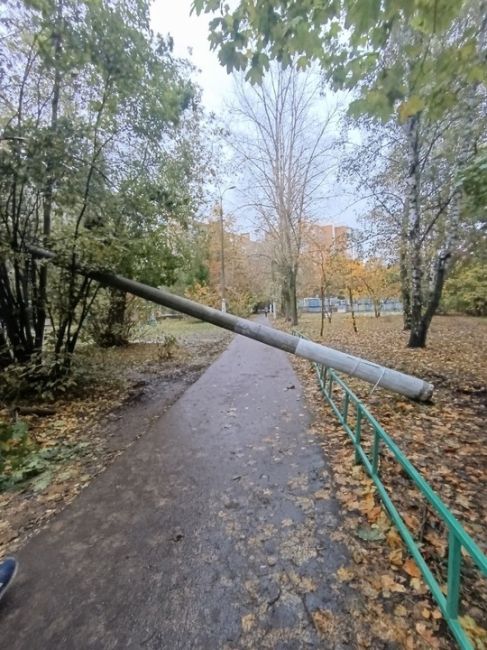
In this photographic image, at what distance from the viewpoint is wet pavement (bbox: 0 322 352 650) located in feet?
6.00

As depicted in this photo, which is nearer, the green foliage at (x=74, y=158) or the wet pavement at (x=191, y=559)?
the wet pavement at (x=191, y=559)

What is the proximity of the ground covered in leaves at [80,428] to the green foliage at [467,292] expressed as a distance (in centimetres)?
1406

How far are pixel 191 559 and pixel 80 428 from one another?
337cm

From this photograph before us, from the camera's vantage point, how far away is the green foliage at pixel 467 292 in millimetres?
15867

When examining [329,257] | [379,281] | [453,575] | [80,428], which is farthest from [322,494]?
[379,281]

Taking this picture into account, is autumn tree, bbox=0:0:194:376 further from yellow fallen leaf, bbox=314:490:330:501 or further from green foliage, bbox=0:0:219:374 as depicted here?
yellow fallen leaf, bbox=314:490:330:501

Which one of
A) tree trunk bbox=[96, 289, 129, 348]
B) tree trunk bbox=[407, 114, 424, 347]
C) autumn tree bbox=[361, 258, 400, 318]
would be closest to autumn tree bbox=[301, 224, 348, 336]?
autumn tree bbox=[361, 258, 400, 318]

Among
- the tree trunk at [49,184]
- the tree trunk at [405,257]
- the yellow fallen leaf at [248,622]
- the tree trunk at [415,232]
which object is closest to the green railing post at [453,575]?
the yellow fallen leaf at [248,622]

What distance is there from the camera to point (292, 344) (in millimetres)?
5031

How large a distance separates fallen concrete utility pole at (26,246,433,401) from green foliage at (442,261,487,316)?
12034 mm

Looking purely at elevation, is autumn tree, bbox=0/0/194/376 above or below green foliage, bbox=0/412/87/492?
above

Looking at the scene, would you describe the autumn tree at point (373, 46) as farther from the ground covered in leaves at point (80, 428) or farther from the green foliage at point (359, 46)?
the ground covered in leaves at point (80, 428)

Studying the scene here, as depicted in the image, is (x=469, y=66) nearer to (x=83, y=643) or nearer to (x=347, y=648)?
(x=347, y=648)

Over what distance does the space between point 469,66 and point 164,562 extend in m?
4.25
